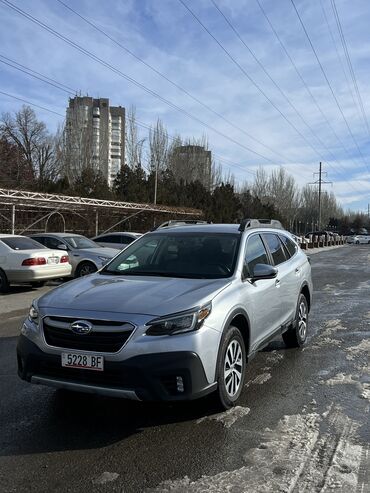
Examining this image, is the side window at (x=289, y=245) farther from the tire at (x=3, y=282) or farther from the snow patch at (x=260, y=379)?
the tire at (x=3, y=282)

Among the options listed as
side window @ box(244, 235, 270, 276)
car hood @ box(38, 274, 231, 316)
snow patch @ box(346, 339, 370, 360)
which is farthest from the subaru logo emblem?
snow patch @ box(346, 339, 370, 360)

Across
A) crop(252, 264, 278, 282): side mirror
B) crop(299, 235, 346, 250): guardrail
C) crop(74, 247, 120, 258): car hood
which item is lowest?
crop(299, 235, 346, 250): guardrail

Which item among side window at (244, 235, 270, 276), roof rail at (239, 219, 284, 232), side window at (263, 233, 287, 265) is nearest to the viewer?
side window at (244, 235, 270, 276)

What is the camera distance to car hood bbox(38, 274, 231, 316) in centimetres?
417

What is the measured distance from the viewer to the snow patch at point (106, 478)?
3.39m

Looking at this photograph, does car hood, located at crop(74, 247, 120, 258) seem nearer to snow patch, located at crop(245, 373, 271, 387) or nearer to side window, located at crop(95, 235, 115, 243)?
side window, located at crop(95, 235, 115, 243)

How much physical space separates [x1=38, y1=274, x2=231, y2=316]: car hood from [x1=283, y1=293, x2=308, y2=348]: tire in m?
2.45

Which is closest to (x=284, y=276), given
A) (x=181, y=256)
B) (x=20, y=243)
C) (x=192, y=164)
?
(x=181, y=256)

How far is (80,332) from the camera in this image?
4094 millimetres

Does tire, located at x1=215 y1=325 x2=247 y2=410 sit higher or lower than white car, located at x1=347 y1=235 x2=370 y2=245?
higher

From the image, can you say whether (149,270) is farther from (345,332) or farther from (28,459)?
(345,332)

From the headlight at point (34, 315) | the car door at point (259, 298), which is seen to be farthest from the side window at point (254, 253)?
the headlight at point (34, 315)

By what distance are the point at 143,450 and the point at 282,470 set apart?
102 centimetres

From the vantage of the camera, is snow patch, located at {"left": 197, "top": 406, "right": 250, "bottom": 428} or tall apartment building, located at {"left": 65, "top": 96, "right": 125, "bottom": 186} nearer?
snow patch, located at {"left": 197, "top": 406, "right": 250, "bottom": 428}
